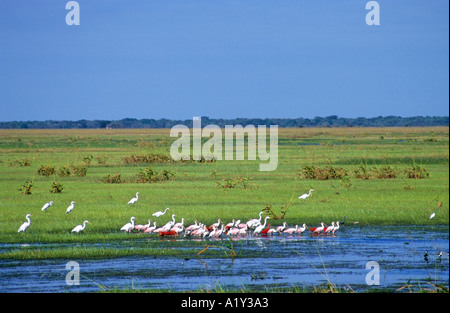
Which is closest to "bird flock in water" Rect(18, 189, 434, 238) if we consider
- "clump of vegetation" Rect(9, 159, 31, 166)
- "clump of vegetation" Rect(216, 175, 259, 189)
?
"clump of vegetation" Rect(216, 175, 259, 189)

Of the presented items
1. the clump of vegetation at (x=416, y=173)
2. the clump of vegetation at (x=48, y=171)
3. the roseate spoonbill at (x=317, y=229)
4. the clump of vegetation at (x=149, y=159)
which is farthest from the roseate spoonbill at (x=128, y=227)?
the clump of vegetation at (x=149, y=159)

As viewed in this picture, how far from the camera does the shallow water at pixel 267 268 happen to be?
13.2m

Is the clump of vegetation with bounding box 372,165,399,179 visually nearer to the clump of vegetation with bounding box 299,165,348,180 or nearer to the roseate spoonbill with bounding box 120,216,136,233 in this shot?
the clump of vegetation with bounding box 299,165,348,180

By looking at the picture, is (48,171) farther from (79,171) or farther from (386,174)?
(386,174)

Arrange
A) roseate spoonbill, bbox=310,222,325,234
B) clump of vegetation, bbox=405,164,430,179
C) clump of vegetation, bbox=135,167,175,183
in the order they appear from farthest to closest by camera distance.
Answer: clump of vegetation, bbox=405,164,430,179, clump of vegetation, bbox=135,167,175,183, roseate spoonbill, bbox=310,222,325,234

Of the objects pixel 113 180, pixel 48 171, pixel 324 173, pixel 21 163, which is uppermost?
pixel 21 163

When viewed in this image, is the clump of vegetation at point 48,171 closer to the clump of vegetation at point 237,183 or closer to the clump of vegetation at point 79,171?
the clump of vegetation at point 79,171

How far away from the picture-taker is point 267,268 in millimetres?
14719

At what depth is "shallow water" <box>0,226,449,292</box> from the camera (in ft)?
43.3

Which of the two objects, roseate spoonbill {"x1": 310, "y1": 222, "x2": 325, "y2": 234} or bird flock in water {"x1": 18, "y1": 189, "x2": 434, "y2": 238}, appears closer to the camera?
bird flock in water {"x1": 18, "y1": 189, "x2": 434, "y2": 238}

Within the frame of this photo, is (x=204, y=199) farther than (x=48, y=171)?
No

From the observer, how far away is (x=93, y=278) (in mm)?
13945

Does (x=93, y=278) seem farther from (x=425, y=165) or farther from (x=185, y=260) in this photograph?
(x=425, y=165)

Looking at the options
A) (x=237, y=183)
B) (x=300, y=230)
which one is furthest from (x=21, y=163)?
(x=300, y=230)
